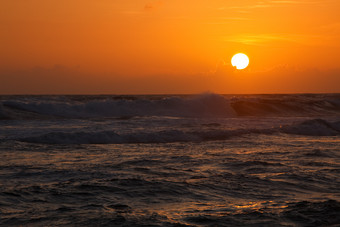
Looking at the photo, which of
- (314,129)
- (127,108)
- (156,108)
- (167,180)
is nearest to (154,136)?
(167,180)

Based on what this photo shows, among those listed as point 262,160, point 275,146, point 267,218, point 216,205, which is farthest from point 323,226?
point 275,146

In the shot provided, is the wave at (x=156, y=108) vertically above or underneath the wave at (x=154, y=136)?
above

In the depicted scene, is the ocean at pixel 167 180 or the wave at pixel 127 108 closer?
the ocean at pixel 167 180

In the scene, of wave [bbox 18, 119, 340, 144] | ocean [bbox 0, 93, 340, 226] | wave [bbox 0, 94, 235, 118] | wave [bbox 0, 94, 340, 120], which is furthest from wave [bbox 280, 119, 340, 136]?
wave [bbox 0, 94, 235, 118]

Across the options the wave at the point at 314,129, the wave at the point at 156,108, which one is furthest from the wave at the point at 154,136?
the wave at the point at 156,108

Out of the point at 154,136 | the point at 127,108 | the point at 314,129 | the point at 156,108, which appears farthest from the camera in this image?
the point at 156,108

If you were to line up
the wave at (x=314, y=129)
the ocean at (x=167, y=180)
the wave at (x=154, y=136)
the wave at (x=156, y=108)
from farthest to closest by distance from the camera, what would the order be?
1. the wave at (x=156, y=108)
2. the wave at (x=314, y=129)
3. the wave at (x=154, y=136)
4. the ocean at (x=167, y=180)

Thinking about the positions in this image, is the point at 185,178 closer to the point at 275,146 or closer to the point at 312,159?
the point at 312,159

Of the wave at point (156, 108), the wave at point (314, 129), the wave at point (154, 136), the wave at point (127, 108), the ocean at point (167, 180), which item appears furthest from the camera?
the wave at point (127, 108)

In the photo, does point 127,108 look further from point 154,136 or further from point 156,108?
point 154,136

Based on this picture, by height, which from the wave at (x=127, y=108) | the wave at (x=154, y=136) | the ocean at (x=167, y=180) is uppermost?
the wave at (x=127, y=108)

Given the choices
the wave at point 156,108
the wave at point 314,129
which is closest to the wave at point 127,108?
the wave at point 156,108

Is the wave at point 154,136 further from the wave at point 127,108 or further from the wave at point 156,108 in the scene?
the wave at point 127,108

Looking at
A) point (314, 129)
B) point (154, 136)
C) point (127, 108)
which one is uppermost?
point (127, 108)
